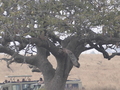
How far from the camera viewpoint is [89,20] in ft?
45.6

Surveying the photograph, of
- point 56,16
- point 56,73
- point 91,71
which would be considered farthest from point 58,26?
point 91,71

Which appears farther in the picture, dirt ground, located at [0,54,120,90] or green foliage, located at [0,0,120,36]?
dirt ground, located at [0,54,120,90]

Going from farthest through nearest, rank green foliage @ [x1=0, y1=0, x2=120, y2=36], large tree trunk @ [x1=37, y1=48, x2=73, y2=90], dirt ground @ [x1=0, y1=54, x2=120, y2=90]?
dirt ground @ [x1=0, y1=54, x2=120, y2=90] < large tree trunk @ [x1=37, y1=48, x2=73, y2=90] < green foliage @ [x1=0, y1=0, x2=120, y2=36]

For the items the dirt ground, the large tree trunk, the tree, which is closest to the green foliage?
the tree

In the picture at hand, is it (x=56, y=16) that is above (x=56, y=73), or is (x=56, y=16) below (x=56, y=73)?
above

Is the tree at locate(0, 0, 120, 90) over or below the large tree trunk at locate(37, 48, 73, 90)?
over

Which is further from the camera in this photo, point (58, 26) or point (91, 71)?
point (91, 71)

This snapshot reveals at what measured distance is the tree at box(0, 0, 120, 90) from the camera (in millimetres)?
13219

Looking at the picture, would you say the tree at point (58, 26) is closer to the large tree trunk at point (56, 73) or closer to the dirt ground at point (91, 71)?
the large tree trunk at point (56, 73)

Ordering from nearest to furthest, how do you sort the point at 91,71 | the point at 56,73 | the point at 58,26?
the point at 58,26 < the point at 56,73 < the point at 91,71

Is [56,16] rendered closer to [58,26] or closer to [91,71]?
[58,26]

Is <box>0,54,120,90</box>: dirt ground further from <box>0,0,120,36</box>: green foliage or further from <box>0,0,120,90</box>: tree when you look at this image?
<box>0,0,120,36</box>: green foliage

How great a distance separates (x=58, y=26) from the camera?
13766 millimetres

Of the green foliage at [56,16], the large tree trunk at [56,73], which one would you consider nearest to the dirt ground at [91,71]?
the large tree trunk at [56,73]
